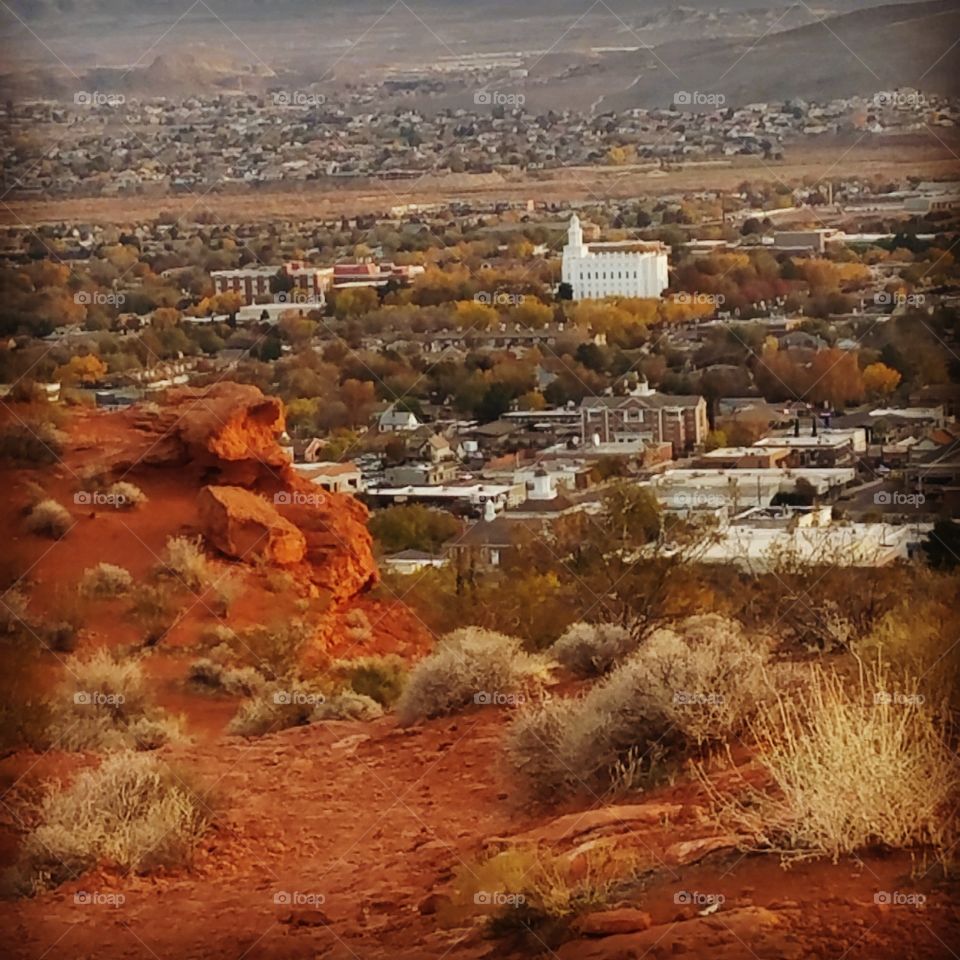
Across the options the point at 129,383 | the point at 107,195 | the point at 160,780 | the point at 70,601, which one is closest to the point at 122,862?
the point at 160,780

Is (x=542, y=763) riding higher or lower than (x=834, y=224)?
lower

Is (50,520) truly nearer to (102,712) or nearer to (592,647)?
(102,712)

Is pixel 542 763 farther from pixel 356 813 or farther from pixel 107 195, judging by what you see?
pixel 107 195

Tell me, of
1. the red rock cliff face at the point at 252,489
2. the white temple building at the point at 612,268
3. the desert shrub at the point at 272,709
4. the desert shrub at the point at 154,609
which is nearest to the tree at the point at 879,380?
the white temple building at the point at 612,268

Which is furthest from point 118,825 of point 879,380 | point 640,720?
point 879,380

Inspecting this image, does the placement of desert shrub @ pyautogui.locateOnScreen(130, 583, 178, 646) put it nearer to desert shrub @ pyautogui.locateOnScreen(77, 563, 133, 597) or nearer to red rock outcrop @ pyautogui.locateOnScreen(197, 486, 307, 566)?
desert shrub @ pyautogui.locateOnScreen(77, 563, 133, 597)

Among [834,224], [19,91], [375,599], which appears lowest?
[375,599]
